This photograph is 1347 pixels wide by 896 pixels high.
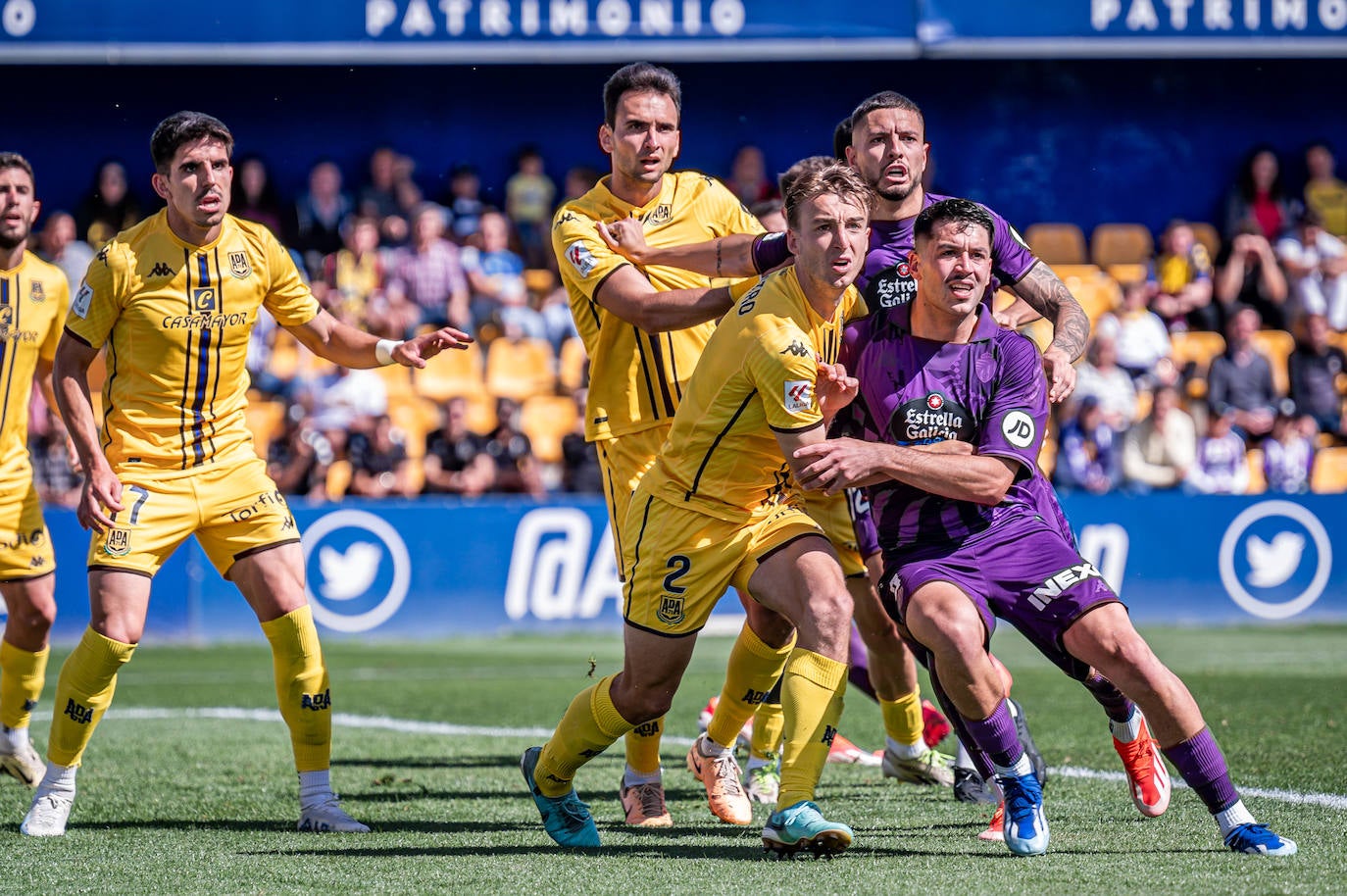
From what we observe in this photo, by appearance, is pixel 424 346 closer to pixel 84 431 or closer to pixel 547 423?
pixel 84 431

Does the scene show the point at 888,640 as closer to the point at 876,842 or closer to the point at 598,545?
the point at 876,842

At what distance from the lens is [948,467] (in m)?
5.27

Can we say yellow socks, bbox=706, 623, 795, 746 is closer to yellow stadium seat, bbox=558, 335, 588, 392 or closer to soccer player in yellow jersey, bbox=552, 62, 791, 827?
soccer player in yellow jersey, bbox=552, 62, 791, 827

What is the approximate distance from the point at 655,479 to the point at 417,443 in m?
11.5

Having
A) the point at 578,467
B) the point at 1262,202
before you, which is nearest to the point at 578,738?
the point at 578,467

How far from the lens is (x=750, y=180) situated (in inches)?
719

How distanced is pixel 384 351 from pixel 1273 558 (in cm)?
1139

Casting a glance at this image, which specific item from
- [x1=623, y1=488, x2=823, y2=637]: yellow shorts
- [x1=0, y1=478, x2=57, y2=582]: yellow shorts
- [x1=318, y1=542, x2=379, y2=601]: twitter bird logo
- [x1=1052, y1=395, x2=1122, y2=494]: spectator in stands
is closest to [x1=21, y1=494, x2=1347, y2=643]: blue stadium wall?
[x1=318, y1=542, x2=379, y2=601]: twitter bird logo

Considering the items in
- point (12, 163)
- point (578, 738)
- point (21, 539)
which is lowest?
point (578, 738)

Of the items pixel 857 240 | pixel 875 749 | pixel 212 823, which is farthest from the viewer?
pixel 875 749

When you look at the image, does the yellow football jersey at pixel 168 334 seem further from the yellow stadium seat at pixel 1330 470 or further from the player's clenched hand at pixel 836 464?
the yellow stadium seat at pixel 1330 470

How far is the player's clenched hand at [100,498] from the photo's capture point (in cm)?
582

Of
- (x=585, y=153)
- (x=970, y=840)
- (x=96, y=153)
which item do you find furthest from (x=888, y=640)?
(x=96, y=153)

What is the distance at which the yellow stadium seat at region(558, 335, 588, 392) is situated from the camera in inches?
679
